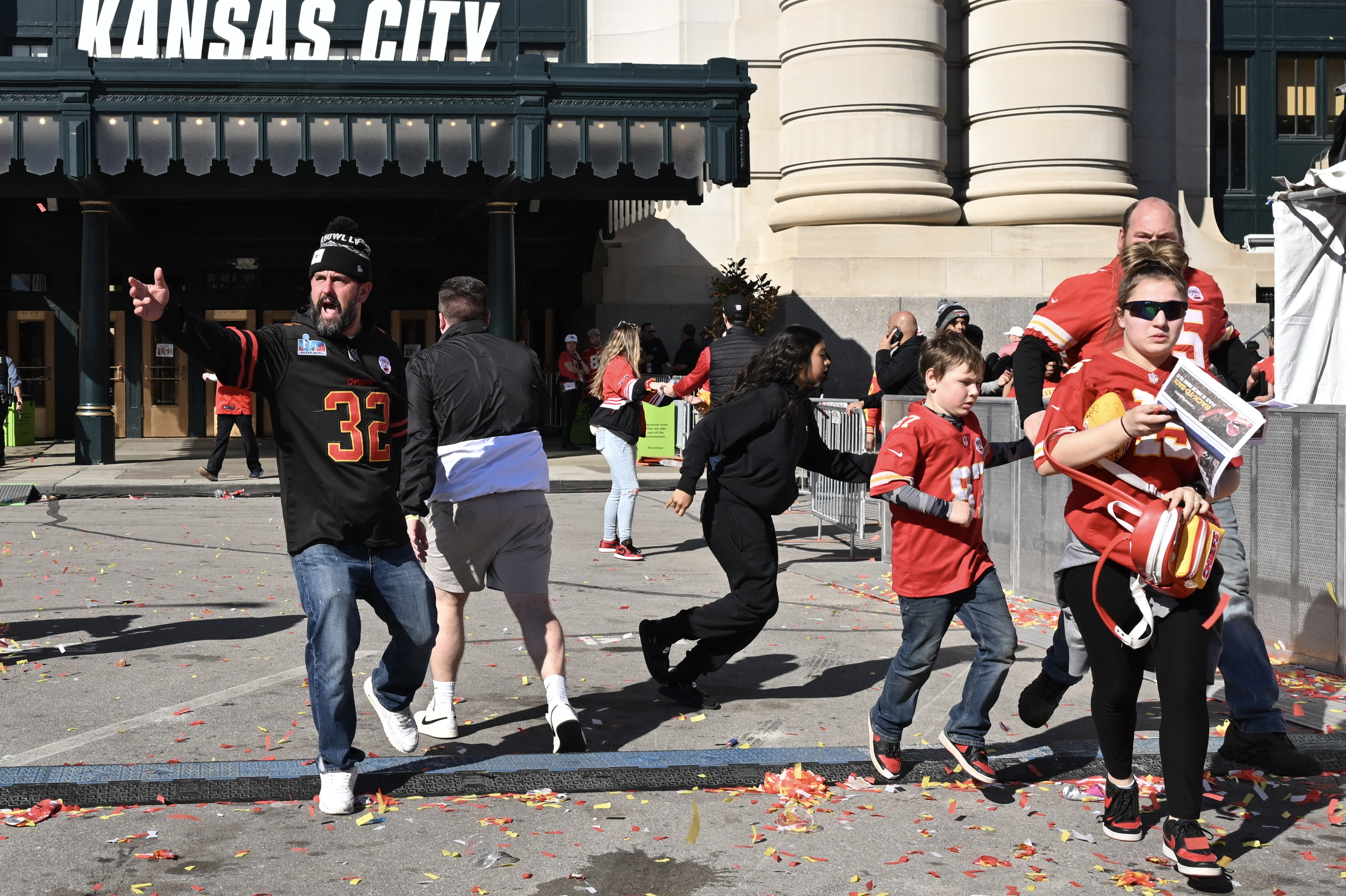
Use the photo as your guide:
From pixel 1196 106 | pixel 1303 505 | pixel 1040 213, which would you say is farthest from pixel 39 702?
pixel 1196 106

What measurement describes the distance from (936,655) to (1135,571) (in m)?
1.15

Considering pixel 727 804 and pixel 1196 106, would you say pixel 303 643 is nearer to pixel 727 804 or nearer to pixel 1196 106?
pixel 727 804

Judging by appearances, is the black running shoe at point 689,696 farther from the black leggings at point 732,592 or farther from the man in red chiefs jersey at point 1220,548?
the man in red chiefs jersey at point 1220,548

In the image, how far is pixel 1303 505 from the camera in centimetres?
732

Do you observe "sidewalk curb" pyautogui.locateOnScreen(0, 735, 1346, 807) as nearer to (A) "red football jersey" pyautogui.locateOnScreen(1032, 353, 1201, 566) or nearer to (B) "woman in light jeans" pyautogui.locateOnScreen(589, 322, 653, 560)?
(A) "red football jersey" pyautogui.locateOnScreen(1032, 353, 1201, 566)

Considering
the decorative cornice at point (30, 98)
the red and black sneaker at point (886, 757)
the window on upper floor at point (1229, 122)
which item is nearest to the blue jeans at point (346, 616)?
the red and black sneaker at point (886, 757)

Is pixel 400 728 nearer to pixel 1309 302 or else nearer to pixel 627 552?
pixel 627 552

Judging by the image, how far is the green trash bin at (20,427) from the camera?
24.4m

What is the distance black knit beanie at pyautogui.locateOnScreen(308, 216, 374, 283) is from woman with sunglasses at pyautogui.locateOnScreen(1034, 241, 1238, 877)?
253cm

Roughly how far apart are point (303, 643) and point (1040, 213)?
19260 mm

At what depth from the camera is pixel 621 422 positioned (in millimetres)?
11594

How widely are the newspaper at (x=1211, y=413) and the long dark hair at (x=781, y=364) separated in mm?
2497

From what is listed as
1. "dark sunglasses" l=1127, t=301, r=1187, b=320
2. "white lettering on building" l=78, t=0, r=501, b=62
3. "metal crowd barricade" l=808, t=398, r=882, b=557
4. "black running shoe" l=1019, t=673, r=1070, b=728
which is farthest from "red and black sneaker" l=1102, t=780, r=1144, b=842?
"white lettering on building" l=78, t=0, r=501, b=62

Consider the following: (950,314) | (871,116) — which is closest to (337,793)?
(950,314)
